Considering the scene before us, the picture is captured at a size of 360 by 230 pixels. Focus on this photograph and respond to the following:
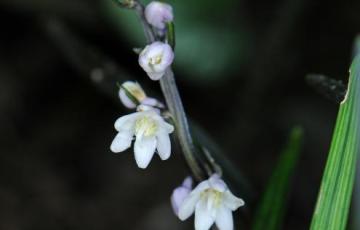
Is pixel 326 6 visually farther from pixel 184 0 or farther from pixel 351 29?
pixel 184 0

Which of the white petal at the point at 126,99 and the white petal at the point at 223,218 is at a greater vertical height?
the white petal at the point at 126,99

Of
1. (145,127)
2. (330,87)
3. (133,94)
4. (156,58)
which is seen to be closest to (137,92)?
(133,94)

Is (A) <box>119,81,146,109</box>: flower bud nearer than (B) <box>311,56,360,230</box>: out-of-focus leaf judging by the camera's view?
No

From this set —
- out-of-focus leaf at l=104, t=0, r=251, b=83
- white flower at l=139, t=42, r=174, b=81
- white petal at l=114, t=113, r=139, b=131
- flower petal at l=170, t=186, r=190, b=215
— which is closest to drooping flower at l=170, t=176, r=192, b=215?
flower petal at l=170, t=186, r=190, b=215

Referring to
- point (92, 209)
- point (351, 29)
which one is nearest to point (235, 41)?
point (351, 29)

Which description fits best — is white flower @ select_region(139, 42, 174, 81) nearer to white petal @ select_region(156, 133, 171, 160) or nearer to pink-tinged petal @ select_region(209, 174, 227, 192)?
white petal @ select_region(156, 133, 171, 160)

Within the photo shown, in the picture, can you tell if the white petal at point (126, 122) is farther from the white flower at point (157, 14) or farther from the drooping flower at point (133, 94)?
the white flower at point (157, 14)

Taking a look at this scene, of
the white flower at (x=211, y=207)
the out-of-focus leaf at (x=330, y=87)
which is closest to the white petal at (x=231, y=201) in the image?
the white flower at (x=211, y=207)
